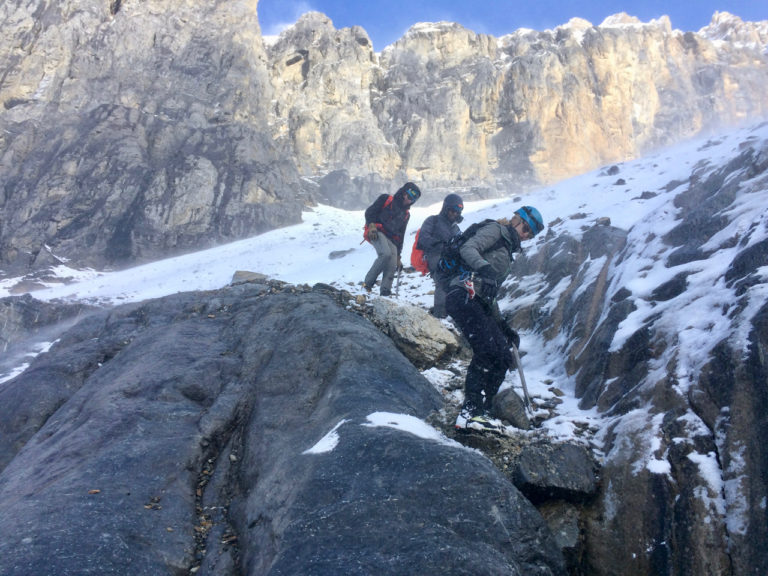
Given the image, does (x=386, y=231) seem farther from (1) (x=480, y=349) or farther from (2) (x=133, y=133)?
(2) (x=133, y=133)

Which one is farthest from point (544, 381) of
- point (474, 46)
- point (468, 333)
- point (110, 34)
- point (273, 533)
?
point (474, 46)

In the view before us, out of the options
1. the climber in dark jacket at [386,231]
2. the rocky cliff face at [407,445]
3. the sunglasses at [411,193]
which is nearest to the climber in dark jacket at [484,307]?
the rocky cliff face at [407,445]

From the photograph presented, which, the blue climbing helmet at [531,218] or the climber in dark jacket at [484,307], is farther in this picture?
the blue climbing helmet at [531,218]

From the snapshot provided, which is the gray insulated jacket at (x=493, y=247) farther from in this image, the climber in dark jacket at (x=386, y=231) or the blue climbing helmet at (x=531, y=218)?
the climber in dark jacket at (x=386, y=231)

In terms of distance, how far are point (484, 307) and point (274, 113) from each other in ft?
162

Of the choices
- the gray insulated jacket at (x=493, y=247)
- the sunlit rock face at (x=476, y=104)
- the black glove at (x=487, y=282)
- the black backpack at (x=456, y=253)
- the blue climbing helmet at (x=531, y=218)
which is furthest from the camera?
the sunlit rock face at (x=476, y=104)

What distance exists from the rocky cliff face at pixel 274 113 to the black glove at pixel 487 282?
31.7 meters

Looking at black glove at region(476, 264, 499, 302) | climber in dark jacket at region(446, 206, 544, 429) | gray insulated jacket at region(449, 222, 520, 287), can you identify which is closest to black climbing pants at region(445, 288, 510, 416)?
climber in dark jacket at region(446, 206, 544, 429)

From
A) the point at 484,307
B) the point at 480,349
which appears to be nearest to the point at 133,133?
the point at 484,307

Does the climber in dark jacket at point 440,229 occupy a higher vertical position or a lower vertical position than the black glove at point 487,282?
higher

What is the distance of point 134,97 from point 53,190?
37.4 feet

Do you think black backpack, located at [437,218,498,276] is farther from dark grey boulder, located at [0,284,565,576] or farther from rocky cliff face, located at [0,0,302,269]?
rocky cliff face, located at [0,0,302,269]

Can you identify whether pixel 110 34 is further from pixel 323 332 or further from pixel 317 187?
pixel 323 332

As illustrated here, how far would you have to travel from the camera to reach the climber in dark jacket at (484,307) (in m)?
5.25
